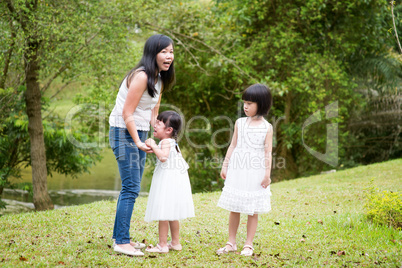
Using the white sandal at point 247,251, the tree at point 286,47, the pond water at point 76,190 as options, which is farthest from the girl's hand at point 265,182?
the pond water at point 76,190

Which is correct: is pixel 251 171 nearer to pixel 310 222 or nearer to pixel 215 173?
pixel 310 222

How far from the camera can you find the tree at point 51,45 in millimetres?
7102

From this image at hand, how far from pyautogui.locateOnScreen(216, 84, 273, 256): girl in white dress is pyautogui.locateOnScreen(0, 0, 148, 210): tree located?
4547 millimetres

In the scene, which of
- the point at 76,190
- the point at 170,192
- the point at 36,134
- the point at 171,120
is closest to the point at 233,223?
the point at 170,192

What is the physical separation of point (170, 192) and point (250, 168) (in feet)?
2.56

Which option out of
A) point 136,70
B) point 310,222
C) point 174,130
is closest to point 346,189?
point 310,222

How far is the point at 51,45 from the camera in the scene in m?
7.70

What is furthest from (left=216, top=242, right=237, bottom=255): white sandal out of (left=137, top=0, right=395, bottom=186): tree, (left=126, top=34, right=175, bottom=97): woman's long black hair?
(left=137, top=0, right=395, bottom=186): tree

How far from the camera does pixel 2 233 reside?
4363mm

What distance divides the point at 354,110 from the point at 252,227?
10.2 meters

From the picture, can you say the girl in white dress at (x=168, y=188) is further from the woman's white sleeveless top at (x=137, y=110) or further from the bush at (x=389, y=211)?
the bush at (x=389, y=211)

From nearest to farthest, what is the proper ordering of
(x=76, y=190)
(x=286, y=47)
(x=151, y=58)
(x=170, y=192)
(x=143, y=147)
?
(x=143, y=147) < (x=151, y=58) < (x=170, y=192) < (x=286, y=47) < (x=76, y=190)

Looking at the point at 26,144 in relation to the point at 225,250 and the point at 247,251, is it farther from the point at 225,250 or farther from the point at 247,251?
the point at 247,251

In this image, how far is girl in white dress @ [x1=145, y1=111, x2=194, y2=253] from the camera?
3627 mm
